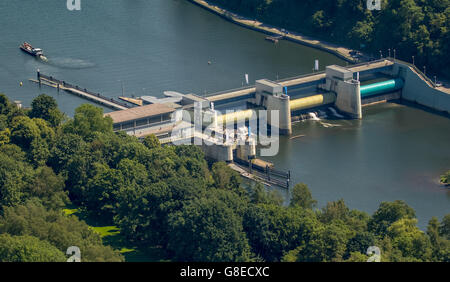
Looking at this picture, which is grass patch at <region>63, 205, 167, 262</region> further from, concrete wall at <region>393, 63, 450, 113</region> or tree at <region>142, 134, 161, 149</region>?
concrete wall at <region>393, 63, 450, 113</region>

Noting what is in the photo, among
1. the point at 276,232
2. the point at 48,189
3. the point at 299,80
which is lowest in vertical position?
the point at 276,232

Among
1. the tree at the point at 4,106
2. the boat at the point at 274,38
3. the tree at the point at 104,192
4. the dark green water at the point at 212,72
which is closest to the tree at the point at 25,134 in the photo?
the tree at the point at 4,106

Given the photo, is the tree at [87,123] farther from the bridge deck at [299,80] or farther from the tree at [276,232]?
the tree at [276,232]

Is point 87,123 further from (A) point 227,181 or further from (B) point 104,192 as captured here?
(A) point 227,181

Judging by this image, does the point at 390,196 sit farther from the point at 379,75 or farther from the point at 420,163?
the point at 379,75

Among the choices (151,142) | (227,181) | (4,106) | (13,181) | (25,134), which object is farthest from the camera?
(4,106)

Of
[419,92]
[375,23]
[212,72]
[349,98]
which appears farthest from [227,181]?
[375,23]
